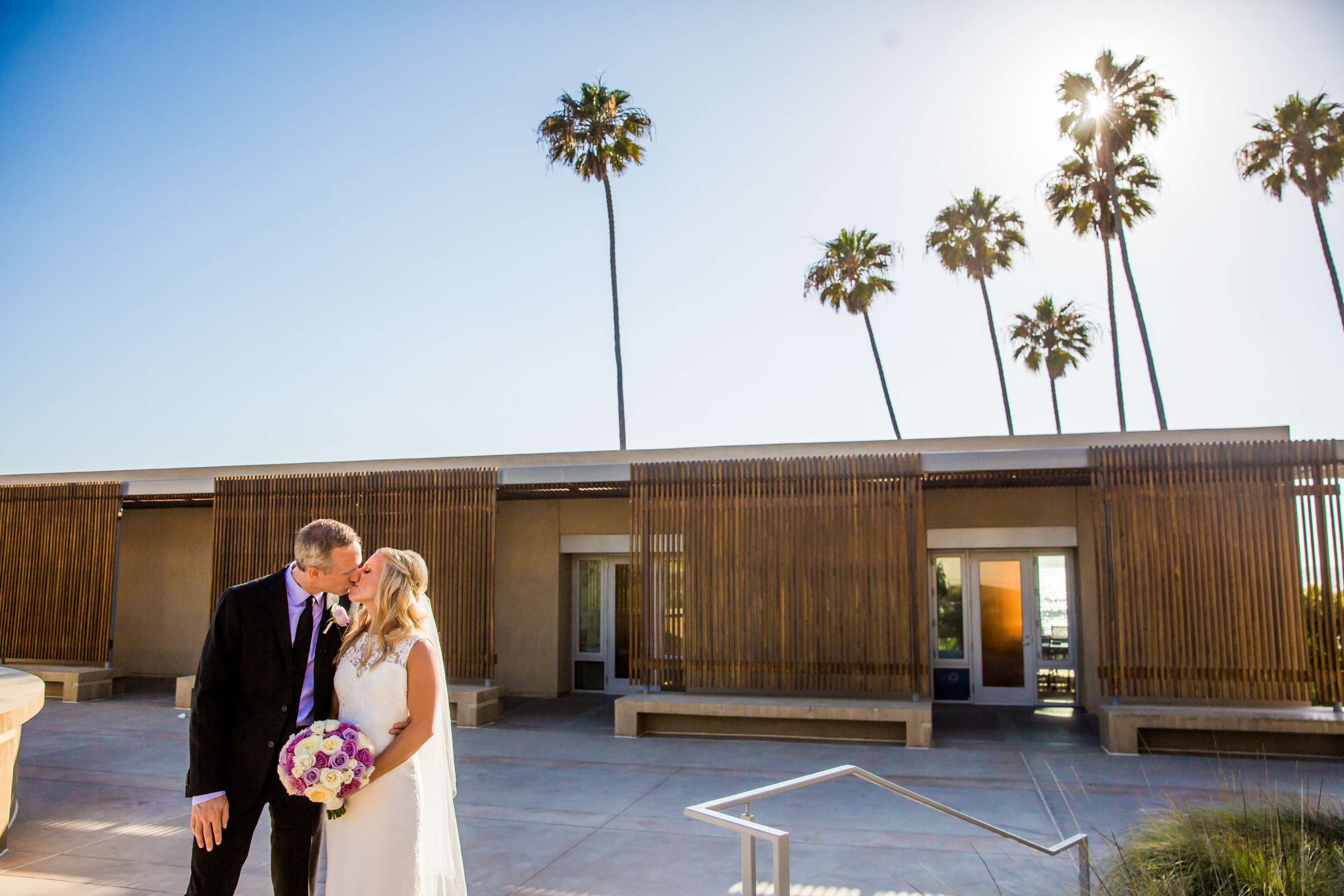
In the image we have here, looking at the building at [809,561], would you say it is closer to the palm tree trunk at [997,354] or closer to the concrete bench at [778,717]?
the concrete bench at [778,717]

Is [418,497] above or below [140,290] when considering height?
below

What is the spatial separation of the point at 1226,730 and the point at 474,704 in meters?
8.01

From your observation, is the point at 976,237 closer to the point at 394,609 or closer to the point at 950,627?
the point at 950,627

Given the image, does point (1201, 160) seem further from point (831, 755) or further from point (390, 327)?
point (390, 327)

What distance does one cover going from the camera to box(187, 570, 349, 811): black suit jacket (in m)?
3.38

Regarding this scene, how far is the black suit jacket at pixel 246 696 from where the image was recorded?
3.38 m

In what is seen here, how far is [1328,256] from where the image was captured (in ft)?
62.3

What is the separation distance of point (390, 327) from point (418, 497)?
13495 mm

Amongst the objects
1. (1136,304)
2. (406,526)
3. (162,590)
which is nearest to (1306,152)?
(1136,304)

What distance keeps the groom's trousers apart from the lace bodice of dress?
0.48 metres

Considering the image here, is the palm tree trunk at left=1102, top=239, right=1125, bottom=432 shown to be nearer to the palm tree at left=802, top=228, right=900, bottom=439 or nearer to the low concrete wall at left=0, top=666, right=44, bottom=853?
the palm tree at left=802, top=228, right=900, bottom=439

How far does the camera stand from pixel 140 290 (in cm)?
2259

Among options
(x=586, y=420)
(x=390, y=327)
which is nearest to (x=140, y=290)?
(x=390, y=327)

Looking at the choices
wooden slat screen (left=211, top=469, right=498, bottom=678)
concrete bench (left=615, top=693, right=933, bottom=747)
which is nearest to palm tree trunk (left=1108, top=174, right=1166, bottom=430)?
concrete bench (left=615, top=693, right=933, bottom=747)
